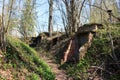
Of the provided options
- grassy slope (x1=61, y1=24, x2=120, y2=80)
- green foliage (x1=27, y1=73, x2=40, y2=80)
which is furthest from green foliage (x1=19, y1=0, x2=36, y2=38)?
green foliage (x1=27, y1=73, x2=40, y2=80)

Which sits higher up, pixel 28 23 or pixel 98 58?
pixel 28 23

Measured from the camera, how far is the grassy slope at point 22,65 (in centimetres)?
1333

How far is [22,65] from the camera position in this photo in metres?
14.4

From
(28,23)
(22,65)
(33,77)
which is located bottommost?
(33,77)

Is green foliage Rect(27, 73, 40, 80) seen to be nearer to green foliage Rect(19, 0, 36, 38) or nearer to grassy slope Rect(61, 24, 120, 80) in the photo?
grassy slope Rect(61, 24, 120, 80)

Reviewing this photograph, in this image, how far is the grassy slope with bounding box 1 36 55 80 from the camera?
43.7ft

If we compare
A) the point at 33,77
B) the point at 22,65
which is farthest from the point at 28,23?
the point at 33,77

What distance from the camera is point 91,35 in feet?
62.8

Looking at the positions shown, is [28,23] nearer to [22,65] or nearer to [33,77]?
[22,65]

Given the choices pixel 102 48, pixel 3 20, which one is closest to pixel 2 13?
pixel 3 20

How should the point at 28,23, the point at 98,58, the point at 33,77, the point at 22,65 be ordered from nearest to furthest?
the point at 33,77 → the point at 22,65 → the point at 98,58 → the point at 28,23

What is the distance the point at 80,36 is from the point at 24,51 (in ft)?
17.1

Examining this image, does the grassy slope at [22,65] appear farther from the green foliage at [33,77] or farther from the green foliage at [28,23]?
the green foliage at [28,23]

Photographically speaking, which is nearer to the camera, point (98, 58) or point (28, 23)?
point (98, 58)
